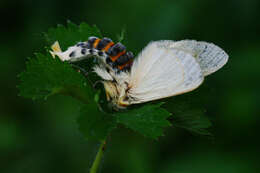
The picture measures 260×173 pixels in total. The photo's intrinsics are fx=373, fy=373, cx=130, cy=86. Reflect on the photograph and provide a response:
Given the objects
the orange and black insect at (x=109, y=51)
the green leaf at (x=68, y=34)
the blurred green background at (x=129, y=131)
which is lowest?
the blurred green background at (x=129, y=131)

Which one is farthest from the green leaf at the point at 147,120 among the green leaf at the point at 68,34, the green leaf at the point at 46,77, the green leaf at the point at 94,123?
the green leaf at the point at 68,34

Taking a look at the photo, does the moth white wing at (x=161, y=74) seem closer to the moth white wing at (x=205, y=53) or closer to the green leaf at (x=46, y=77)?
the moth white wing at (x=205, y=53)

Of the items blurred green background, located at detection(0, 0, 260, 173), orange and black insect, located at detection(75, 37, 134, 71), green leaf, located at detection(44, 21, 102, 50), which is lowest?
blurred green background, located at detection(0, 0, 260, 173)

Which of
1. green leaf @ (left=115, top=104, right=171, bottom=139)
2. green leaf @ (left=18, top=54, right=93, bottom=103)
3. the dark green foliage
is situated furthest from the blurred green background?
green leaf @ (left=18, top=54, right=93, bottom=103)

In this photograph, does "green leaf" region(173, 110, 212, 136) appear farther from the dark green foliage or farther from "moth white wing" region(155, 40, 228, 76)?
"moth white wing" region(155, 40, 228, 76)

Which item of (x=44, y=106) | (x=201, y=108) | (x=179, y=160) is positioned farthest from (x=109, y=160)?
(x=201, y=108)

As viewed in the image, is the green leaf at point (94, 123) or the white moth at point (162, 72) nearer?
the green leaf at point (94, 123)

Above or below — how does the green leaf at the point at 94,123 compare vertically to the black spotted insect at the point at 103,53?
below

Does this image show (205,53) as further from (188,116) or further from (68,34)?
(68,34)

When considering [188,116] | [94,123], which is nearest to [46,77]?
[94,123]
